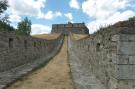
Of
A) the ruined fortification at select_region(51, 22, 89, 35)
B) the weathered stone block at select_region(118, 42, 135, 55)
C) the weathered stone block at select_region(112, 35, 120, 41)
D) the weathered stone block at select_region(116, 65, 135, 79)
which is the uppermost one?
the ruined fortification at select_region(51, 22, 89, 35)

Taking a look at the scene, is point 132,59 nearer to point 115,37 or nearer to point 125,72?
point 125,72

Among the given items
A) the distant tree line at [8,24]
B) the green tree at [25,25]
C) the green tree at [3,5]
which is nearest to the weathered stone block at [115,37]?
the distant tree line at [8,24]

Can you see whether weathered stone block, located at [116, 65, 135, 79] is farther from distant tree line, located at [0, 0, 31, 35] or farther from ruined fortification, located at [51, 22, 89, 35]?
ruined fortification, located at [51, 22, 89, 35]

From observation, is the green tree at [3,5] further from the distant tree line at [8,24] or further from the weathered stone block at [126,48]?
the weathered stone block at [126,48]

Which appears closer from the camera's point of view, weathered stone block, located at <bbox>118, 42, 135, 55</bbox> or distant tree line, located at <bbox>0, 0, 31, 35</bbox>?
weathered stone block, located at <bbox>118, 42, 135, 55</bbox>

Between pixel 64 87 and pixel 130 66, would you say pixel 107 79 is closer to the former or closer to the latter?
pixel 130 66

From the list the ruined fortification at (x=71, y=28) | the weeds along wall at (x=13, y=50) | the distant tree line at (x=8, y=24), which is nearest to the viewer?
the weeds along wall at (x=13, y=50)

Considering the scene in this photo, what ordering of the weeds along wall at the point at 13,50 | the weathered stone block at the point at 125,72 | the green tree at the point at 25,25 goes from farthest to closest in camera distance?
the green tree at the point at 25,25, the weeds along wall at the point at 13,50, the weathered stone block at the point at 125,72

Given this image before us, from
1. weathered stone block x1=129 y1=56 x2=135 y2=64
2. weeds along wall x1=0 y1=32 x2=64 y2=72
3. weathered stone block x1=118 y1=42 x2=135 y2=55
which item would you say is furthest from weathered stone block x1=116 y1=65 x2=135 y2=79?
weeds along wall x1=0 y1=32 x2=64 y2=72

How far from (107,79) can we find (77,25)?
2855 inches

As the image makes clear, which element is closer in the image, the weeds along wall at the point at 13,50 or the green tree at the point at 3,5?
the weeds along wall at the point at 13,50

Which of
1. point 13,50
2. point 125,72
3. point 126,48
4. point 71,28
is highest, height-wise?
point 71,28

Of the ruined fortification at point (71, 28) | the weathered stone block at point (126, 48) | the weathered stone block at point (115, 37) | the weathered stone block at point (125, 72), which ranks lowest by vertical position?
the weathered stone block at point (125, 72)

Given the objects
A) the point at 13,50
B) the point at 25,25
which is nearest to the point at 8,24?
the point at 25,25
